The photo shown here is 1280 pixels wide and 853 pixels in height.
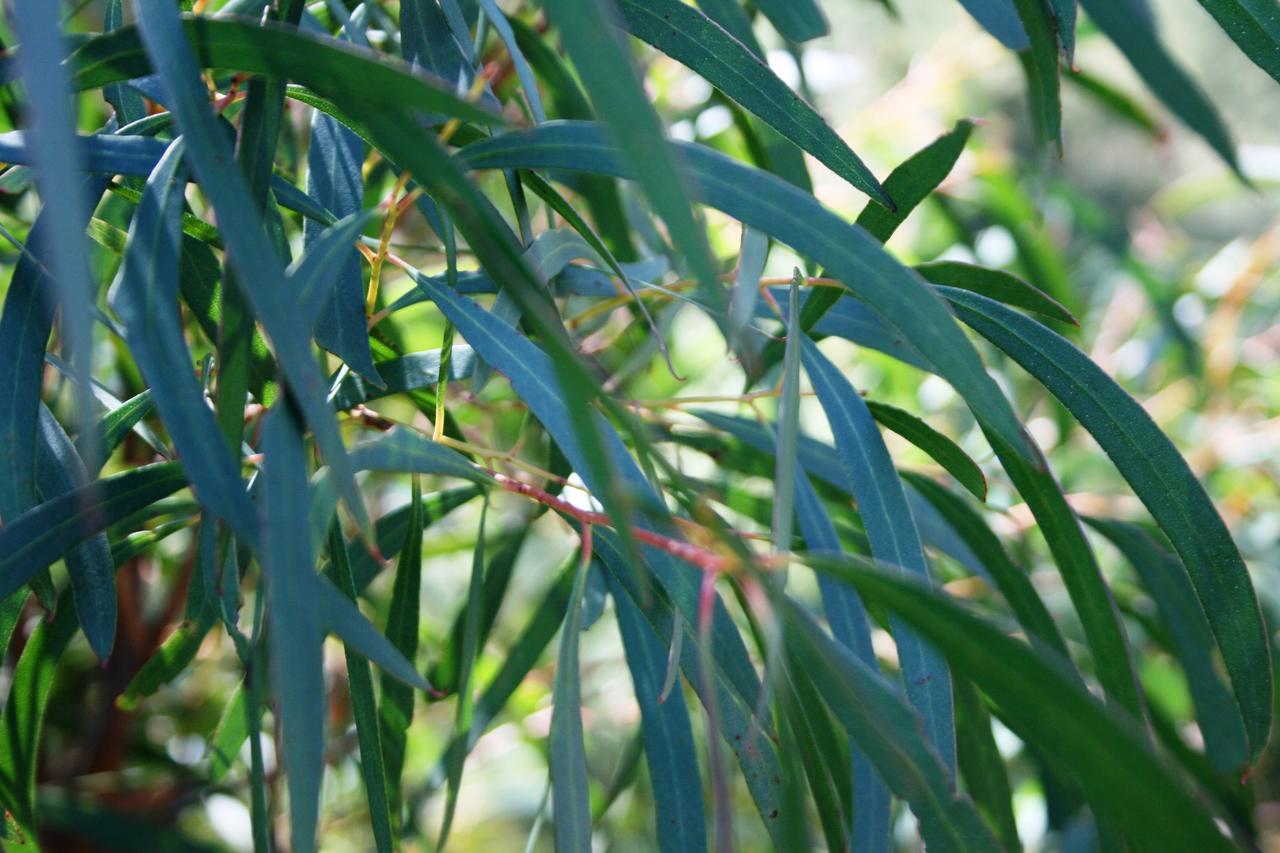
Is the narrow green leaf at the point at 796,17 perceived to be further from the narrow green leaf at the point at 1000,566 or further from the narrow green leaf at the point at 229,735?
the narrow green leaf at the point at 229,735

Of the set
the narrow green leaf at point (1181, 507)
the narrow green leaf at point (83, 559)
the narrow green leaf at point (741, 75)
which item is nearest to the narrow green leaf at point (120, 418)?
the narrow green leaf at point (83, 559)

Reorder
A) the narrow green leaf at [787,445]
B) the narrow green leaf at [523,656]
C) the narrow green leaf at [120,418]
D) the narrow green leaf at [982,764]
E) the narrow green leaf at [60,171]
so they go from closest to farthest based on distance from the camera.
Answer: the narrow green leaf at [60,171] → the narrow green leaf at [787,445] → the narrow green leaf at [120,418] → the narrow green leaf at [982,764] → the narrow green leaf at [523,656]

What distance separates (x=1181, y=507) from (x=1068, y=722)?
0.59 ft

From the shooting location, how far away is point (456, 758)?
0.41 metres

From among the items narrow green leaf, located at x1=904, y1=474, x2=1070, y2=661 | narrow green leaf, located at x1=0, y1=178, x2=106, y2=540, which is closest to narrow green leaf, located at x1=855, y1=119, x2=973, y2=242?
narrow green leaf, located at x1=904, y1=474, x2=1070, y2=661

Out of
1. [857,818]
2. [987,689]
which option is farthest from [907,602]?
[857,818]

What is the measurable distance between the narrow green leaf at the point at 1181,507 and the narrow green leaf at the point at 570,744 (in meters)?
0.19

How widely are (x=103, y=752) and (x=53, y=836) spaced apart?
0.21ft

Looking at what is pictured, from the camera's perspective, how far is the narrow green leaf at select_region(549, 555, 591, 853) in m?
0.35

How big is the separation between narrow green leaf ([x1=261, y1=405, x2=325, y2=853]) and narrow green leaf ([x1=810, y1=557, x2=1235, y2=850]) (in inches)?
5.1

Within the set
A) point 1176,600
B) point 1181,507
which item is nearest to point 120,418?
point 1181,507

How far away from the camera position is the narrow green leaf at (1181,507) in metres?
0.39

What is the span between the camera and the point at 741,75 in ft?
1.19

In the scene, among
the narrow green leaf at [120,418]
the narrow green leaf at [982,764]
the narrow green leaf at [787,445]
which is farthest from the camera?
the narrow green leaf at [982,764]
